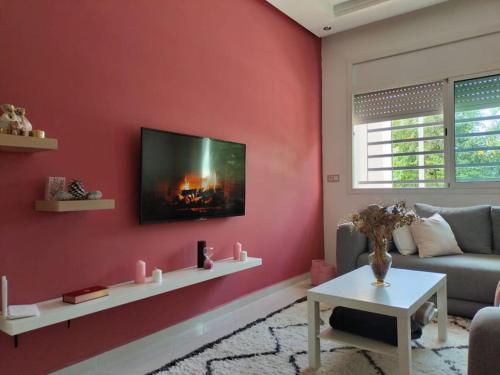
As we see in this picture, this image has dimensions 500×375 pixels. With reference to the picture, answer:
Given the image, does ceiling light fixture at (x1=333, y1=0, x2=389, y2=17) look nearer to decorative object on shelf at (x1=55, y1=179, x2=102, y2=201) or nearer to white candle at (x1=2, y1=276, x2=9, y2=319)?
decorative object on shelf at (x1=55, y1=179, x2=102, y2=201)

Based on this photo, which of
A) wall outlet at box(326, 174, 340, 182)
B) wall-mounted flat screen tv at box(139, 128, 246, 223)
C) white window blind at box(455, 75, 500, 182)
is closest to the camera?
wall-mounted flat screen tv at box(139, 128, 246, 223)

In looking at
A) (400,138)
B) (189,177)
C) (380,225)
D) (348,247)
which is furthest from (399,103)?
(189,177)

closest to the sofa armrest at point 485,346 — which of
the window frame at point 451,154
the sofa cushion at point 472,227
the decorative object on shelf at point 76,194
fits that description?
the decorative object on shelf at point 76,194

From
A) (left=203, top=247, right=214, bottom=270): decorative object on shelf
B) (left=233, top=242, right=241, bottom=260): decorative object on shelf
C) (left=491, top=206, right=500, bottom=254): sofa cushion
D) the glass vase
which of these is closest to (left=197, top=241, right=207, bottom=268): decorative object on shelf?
(left=203, top=247, right=214, bottom=270): decorative object on shelf

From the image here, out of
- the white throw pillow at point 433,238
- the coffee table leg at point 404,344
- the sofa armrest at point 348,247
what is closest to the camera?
the coffee table leg at point 404,344

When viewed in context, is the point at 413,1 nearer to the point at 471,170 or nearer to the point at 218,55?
the point at 471,170

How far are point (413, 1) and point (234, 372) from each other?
381 cm

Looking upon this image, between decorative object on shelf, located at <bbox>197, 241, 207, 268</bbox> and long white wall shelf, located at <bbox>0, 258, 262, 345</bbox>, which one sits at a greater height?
decorative object on shelf, located at <bbox>197, 241, 207, 268</bbox>

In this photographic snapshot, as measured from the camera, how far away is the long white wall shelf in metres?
1.64

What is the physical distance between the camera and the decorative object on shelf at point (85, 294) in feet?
6.22

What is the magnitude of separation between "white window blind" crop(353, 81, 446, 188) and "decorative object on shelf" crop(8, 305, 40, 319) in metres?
3.61

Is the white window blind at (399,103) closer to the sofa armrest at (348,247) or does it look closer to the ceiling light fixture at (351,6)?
the ceiling light fixture at (351,6)

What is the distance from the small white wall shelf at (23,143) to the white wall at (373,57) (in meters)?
3.42

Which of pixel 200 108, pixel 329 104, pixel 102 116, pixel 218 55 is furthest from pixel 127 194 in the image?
pixel 329 104
